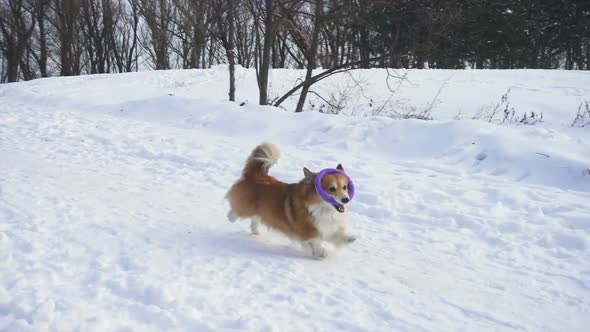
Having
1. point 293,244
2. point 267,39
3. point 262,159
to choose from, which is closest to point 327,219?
point 293,244

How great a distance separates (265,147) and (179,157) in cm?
341

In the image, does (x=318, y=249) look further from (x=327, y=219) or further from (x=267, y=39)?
(x=267, y=39)

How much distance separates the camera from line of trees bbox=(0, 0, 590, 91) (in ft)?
40.5

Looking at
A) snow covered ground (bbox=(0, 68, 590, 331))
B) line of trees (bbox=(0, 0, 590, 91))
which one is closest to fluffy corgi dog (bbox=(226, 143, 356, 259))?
snow covered ground (bbox=(0, 68, 590, 331))

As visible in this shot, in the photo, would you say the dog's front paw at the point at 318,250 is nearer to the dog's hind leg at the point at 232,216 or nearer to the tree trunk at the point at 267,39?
the dog's hind leg at the point at 232,216

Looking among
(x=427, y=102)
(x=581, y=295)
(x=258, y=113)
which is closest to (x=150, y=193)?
(x=581, y=295)

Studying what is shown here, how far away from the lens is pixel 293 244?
4.61m

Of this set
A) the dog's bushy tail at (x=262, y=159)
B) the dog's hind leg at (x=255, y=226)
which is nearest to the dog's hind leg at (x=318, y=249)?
the dog's hind leg at (x=255, y=226)

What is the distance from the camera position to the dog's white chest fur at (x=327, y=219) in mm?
4048

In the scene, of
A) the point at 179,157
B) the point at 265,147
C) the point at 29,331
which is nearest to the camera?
the point at 29,331

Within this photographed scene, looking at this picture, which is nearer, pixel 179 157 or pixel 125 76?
pixel 179 157

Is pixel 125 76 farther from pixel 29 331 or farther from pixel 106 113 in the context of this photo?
pixel 29 331

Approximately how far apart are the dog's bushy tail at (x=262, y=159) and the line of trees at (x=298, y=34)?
7462 millimetres

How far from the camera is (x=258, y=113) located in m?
11.2
